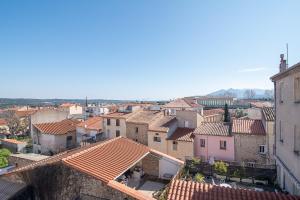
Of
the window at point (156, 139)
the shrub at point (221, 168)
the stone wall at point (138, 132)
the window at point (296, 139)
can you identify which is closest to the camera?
the window at point (296, 139)

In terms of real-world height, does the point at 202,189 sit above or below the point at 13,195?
above

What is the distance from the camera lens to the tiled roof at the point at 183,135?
1258 inches

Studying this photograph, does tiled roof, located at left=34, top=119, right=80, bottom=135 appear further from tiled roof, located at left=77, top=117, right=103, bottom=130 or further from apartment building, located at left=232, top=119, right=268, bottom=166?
apartment building, located at left=232, top=119, right=268, bottom=166

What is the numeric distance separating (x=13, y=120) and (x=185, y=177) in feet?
199

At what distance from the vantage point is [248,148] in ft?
97.2

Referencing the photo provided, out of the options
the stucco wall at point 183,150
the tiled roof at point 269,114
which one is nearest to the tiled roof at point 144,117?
the stucco wall at point 183,150

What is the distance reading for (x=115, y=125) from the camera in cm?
3819

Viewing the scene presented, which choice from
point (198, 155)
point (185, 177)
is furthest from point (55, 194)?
point (198, 155)

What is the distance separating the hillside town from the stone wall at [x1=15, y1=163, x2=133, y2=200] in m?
0.06

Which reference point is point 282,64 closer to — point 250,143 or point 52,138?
point 250,143

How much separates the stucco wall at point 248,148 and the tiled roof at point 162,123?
9450mm

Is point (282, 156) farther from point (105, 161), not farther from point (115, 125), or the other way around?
point (115, 125)

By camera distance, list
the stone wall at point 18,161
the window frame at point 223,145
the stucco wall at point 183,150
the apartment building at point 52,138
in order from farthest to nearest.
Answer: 1. the apartment building at point 52,138
2. the stucco wall at point 183,150
3. the window frame at point 223,145
4. the stone wall at point 18,161

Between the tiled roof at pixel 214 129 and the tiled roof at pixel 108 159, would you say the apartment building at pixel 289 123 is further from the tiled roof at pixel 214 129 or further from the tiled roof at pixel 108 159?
the tiled roof at pixel 214 129
